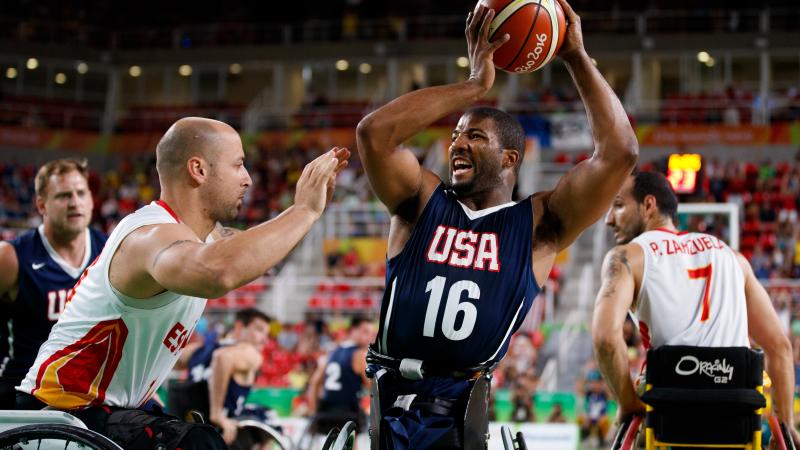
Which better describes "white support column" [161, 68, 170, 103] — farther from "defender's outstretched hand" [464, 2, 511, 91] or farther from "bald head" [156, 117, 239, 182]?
"bald head" [156, 117, 239, 182]

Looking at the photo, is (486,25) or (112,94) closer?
(486,25)

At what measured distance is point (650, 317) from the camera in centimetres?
604

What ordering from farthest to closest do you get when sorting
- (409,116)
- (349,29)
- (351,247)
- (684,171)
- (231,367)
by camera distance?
(349,29) → (351,247) → (684,171) → (231,367) → (409,116)

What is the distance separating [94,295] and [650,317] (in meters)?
3.20

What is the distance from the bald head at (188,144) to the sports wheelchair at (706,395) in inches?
101

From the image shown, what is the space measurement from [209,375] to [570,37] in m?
6.38

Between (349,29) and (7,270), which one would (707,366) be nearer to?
(7,270)

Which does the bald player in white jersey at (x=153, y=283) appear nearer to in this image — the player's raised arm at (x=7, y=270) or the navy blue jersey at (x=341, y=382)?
the player's raised arm at (x=7, y=270)

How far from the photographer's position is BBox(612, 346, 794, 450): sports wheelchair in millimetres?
5461

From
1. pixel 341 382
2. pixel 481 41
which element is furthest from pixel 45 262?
pixel 341 382

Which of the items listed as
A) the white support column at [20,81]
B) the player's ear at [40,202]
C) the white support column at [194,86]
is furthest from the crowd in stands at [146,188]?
the player's ear at [40,202]

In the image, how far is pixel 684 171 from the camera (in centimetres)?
A: 1052

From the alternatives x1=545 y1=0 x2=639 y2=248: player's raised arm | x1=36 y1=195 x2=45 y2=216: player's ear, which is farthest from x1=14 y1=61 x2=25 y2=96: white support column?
x1=545 y1=0 x2=639 y2=248: player's raised arm

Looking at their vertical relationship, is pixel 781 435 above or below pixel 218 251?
below
